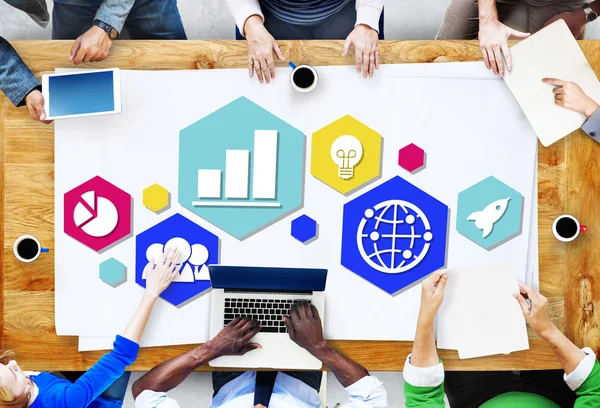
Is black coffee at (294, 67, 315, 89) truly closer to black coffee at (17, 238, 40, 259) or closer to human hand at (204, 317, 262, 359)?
human hand at (204, 317, 262, 359)

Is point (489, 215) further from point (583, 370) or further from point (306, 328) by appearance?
point (306, 328)

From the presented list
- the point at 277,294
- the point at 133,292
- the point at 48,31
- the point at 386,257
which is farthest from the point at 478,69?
the point at 48,31

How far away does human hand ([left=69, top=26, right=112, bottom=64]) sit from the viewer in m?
1.43

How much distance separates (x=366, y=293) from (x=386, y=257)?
0.11 m

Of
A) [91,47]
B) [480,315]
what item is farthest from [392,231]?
[91,47]

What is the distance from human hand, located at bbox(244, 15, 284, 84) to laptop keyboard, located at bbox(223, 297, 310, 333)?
1.90 ft

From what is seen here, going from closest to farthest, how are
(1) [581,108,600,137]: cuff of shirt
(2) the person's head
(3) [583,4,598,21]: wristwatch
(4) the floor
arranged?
(2) the person's head < (1) [581,108,600,137]: cuff of shirt < (3) [583,4,598,21]: wristwatch < (4) the floor

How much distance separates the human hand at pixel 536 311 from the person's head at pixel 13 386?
1254mm

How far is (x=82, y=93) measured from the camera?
1.43 metres

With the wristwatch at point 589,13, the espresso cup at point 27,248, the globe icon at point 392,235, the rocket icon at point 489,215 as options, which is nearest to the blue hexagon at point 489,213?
the rocket icon at point 489,215

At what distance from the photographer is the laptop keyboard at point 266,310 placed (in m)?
1.48

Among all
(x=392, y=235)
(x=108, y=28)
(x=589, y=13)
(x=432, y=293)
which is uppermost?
(x=589, y=13)

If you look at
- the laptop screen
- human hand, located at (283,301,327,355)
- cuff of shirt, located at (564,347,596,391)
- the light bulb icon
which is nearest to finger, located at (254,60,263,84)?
the light bulb icon

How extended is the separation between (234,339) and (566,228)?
92 centimetres
